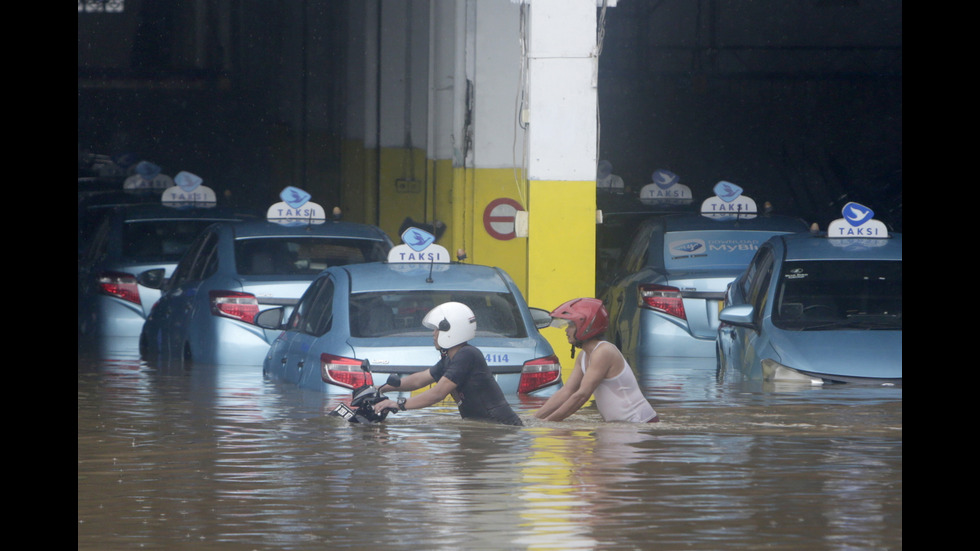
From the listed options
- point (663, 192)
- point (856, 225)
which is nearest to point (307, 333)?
point (856, 225)

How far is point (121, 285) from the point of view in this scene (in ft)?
48.1

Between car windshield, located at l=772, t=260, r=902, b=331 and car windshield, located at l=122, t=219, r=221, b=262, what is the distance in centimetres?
639

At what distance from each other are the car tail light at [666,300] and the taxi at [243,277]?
2.29m

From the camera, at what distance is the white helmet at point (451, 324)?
28.3ft

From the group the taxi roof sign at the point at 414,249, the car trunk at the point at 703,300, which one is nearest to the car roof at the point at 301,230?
the taxi roof sign at the point at 414,249

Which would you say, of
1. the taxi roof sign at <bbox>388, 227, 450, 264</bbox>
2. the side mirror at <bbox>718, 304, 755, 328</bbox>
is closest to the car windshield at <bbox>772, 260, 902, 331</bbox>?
Result: the side mirror at <bbox>718, 304, 755, 328</bbox>

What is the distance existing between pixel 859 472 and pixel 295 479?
2.79m

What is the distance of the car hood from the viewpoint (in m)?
9.76

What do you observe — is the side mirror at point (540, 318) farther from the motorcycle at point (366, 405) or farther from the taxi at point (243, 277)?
the taxi at point (243, 277)

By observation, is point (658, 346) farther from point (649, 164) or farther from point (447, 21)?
point (649, 164)

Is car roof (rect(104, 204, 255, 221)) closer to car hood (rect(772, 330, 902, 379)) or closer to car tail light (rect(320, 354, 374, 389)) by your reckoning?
car tail light (rect(320, 354, 374, 389))

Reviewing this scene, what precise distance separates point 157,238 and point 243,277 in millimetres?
3496

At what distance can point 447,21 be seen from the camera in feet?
69.1
